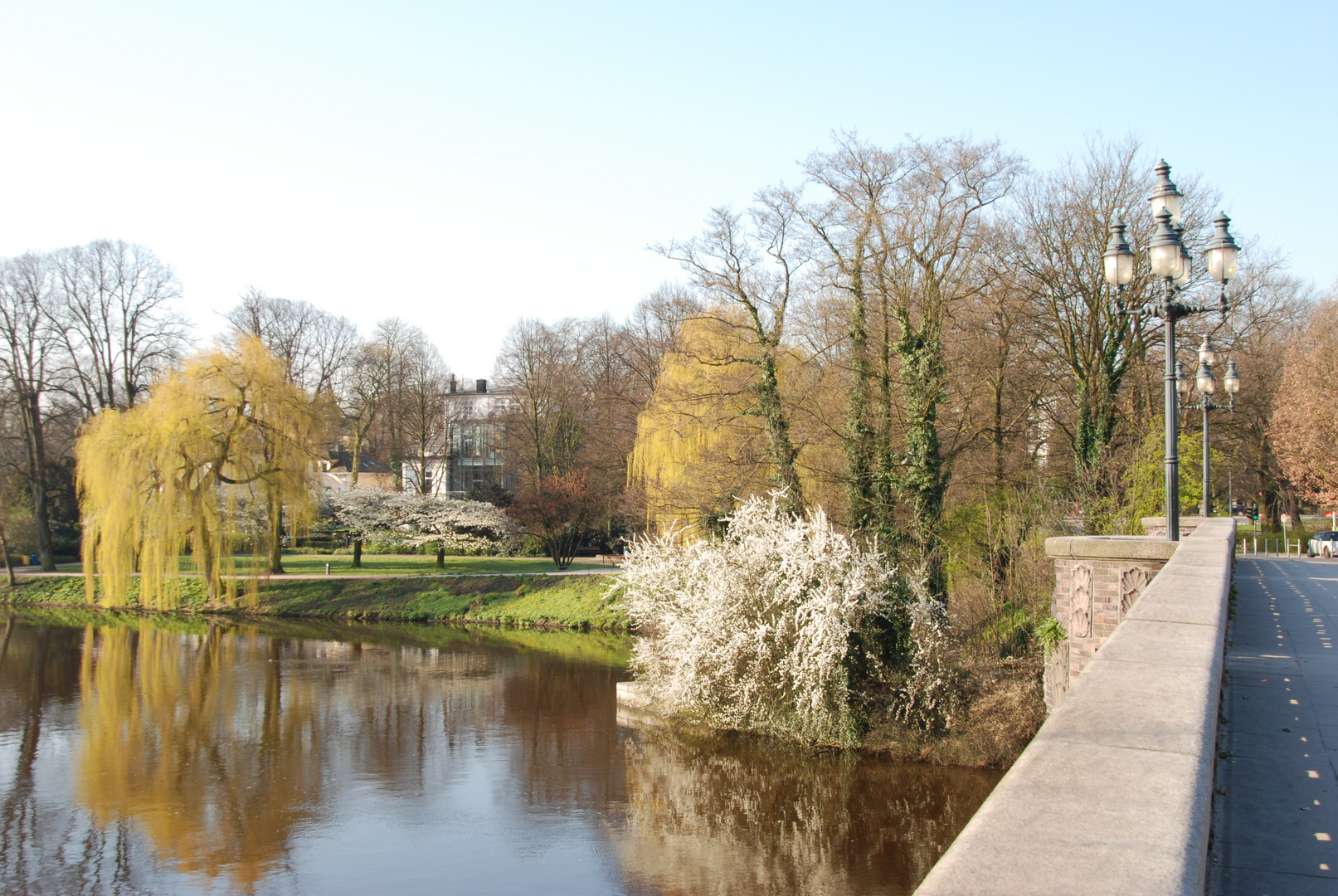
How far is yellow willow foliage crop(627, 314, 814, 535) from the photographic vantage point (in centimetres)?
2400

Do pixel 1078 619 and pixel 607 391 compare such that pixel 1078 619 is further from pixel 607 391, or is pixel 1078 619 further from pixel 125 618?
pixel 607 391

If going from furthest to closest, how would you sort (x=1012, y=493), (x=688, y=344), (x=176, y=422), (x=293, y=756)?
(x=176, y=422), (x=688, y=344), (x=1012, y=493), (x=293, y=756)

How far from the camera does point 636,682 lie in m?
20.9

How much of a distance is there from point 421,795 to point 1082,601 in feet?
35.5

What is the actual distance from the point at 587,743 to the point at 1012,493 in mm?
11639

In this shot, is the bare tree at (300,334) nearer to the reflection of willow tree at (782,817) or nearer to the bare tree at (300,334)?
the bare tree at (300,334)

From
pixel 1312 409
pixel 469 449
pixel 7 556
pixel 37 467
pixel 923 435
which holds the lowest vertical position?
pixel 7 556

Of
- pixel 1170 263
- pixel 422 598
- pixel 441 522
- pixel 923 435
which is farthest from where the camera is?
pixel 441 522

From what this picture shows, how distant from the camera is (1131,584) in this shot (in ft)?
28.6

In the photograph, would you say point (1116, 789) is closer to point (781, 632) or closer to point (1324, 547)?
point (781, 632)

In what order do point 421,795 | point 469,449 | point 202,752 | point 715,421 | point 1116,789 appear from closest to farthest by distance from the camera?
point 1116,789 → point 421,795 → point 202,752 → point 715,421 → point 469,449

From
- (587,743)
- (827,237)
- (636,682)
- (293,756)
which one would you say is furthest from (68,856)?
(827,237)

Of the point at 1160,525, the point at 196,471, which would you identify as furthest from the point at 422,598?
the point at 1160,525

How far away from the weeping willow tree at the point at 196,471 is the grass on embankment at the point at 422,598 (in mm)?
1948
